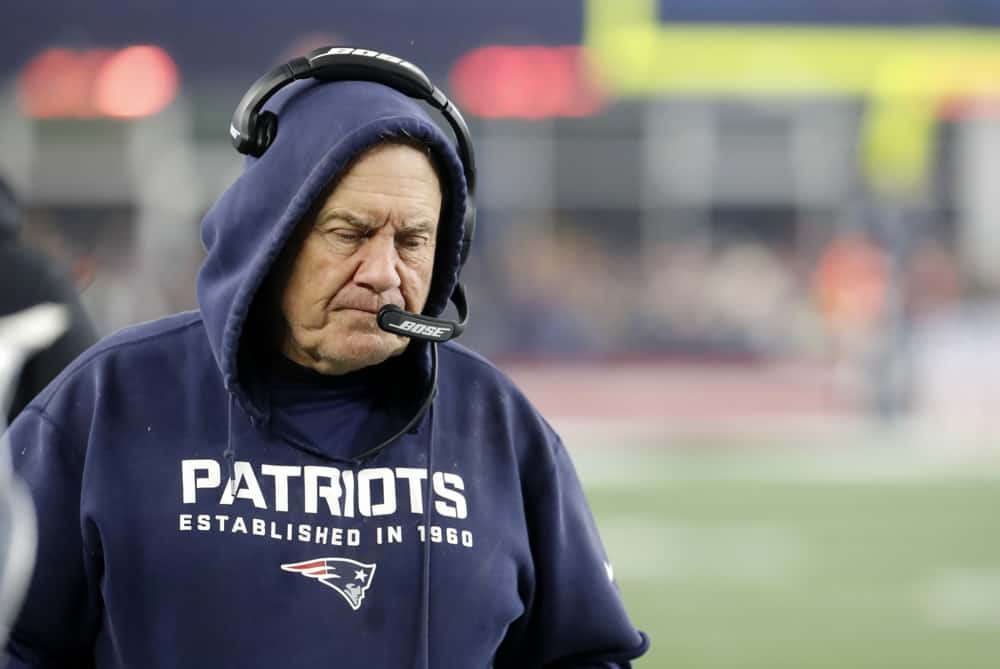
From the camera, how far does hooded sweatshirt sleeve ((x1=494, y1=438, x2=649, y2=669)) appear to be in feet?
6.67

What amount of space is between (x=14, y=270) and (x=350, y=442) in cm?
73

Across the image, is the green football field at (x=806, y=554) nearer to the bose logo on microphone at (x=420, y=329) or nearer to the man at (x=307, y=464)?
the man at (x=307, y=464)

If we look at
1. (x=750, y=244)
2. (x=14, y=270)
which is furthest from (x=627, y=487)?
(x=750, y=244)

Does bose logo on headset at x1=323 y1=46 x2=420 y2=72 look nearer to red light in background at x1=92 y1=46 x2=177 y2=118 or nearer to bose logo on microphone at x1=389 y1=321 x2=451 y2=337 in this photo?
bose logo on microphone at x1=389 y1=321 x2=451 y2=337

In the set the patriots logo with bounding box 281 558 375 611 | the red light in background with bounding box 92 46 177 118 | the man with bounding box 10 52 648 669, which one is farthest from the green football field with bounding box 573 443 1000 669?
the red light in background with bounding box 92 46 177 118

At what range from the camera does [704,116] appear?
24984mm

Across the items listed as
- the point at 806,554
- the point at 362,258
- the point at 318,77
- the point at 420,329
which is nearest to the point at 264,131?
the point at 318,77

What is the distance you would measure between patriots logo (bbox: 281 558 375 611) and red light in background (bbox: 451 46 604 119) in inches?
728

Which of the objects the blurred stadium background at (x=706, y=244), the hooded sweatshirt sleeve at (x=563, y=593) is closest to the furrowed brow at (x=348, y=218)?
the hooded sweatshirt sleeve at (x=563, y=593)

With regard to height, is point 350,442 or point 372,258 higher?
point 372,258

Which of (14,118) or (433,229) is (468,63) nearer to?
(14,118)

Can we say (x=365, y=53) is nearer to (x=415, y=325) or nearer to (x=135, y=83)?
(x=415, y=325)

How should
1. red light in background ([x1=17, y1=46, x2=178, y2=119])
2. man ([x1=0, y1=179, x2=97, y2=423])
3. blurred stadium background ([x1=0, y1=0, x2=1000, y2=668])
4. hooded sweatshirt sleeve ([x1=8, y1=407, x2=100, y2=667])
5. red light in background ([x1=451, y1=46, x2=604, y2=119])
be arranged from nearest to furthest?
hooded sweatshirt sleeve ([x1=8, y1=407, x2=100, y2=667]), man ([x1=0, y1=179, x2=97, y2=423]), blurred stadium background ([x1=0, y1=0, x2=1000, y2=668]), red light in background ([x1=17, y1=46, x2=178, y2=119]), red light in background ([x1=451, y1=46, x2=604, y2=119])

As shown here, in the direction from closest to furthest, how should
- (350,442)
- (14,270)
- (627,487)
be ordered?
1. (350,442)
2. (14,270)
3. (627,487)
